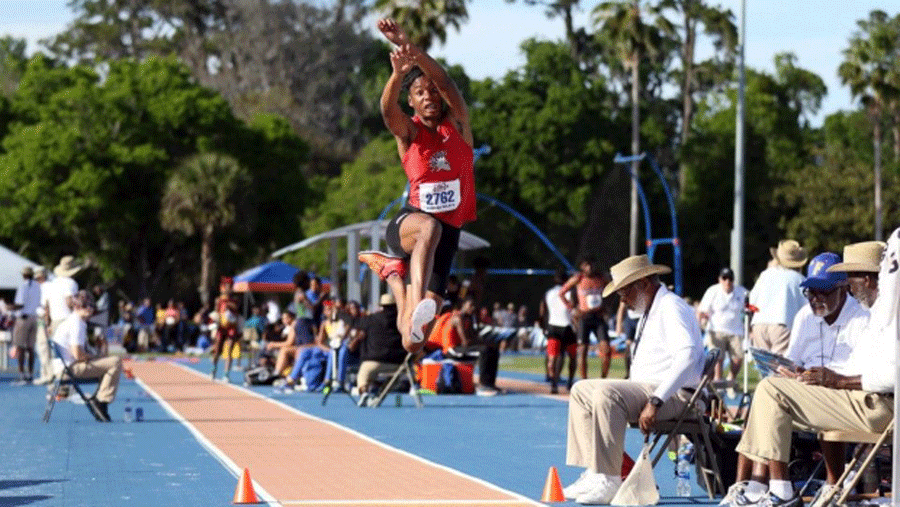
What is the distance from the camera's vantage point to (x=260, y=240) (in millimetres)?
67875

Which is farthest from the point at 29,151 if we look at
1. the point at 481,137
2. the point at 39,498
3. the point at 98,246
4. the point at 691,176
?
the point at 39,498

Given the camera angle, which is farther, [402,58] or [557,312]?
[557,312]

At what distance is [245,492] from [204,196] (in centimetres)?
5362

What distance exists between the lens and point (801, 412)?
33.9 feet

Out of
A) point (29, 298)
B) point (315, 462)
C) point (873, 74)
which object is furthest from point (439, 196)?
point (873, 74)

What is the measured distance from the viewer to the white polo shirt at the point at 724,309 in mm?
23203

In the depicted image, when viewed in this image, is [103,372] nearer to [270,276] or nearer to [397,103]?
[397,103]

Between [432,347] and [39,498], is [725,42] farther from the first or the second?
[39,498]

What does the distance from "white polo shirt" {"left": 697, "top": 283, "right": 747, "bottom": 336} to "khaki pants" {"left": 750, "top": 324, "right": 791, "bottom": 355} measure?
4180 mm

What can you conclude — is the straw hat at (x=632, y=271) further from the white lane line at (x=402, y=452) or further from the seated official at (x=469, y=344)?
the seated official at (x=469, y=344)

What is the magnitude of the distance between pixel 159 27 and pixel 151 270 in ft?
71.8

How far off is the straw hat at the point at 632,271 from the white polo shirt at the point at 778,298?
6964 millimetres

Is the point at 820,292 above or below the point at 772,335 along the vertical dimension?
above

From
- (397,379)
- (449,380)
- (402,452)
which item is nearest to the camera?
(402,452)
